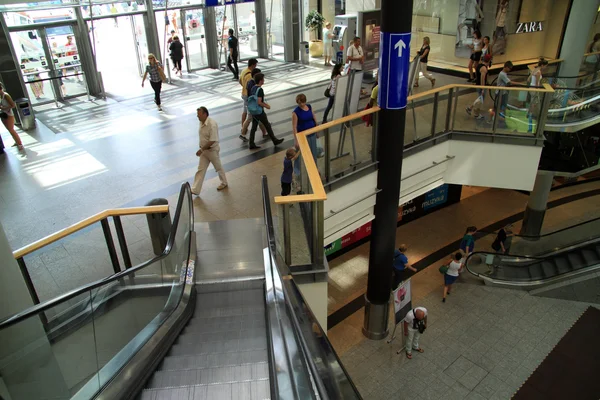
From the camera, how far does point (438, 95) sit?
8.44m

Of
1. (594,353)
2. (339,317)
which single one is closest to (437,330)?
(339,317)

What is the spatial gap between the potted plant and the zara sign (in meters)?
7.19

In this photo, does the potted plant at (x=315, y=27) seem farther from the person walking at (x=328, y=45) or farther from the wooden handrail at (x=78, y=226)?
the wooden handrail at (x=78, y=226)

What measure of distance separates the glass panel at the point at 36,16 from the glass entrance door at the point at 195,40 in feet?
13.1

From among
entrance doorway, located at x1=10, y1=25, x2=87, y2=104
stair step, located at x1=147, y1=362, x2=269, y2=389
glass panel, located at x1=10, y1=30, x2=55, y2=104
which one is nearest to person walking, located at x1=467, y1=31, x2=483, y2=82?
entrance doorway, located at x1=10, y1=25, x2=87, y2=104

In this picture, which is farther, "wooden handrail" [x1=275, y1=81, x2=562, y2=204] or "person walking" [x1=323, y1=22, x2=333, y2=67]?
"person walking" [x1=323, y1=22, x2=333, y2=67]

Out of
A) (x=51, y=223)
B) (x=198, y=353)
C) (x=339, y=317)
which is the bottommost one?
(x=339, y=317)

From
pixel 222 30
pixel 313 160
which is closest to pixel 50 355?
pixel 313 160

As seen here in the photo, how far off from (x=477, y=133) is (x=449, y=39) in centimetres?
851

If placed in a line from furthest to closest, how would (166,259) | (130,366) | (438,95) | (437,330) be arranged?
(437,330), (438,95), (166,259), (130,366)

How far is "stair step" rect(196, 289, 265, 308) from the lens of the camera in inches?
203

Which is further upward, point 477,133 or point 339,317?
point 477,133

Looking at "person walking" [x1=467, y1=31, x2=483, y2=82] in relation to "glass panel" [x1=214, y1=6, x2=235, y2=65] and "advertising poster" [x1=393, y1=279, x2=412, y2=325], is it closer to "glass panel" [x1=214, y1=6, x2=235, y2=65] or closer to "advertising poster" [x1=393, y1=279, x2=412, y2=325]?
"advertising poster" [x1=393, y1=279, x2=412, y2=325]

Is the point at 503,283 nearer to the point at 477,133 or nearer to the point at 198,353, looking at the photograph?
the point at 477,133
